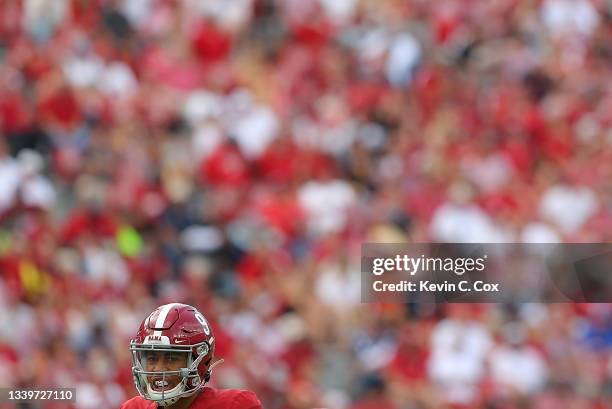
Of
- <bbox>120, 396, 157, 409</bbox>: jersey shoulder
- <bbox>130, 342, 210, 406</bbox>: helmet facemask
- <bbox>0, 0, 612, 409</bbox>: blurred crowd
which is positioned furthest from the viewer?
<bbox>0, 0, 612, 409</bbox>: blurred crowd

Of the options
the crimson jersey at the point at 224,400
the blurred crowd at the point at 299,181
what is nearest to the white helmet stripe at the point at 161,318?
the crimson jersey at the point at 224,400

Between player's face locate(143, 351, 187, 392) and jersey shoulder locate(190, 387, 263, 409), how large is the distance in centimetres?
12

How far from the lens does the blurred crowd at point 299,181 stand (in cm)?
850

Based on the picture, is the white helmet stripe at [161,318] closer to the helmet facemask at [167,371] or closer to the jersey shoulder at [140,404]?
the helmet facemask at [167,371]

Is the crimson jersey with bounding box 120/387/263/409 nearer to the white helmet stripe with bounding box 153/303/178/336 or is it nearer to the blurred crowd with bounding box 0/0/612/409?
the white helmet stripe with bounding box 153/303/178/336

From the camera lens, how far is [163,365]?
419 centimetres

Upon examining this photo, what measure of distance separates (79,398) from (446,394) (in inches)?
91.3

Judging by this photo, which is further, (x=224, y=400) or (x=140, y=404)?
(x=140, y=404)

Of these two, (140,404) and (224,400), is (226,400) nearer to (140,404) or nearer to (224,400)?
(224,400)

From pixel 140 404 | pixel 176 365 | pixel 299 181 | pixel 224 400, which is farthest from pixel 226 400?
pixel 299 181

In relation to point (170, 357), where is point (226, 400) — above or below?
below

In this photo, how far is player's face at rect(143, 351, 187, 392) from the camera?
4145 millimetres

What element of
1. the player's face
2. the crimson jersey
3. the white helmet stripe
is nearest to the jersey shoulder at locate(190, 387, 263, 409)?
the crimson jersey

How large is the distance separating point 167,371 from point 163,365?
5 cm
